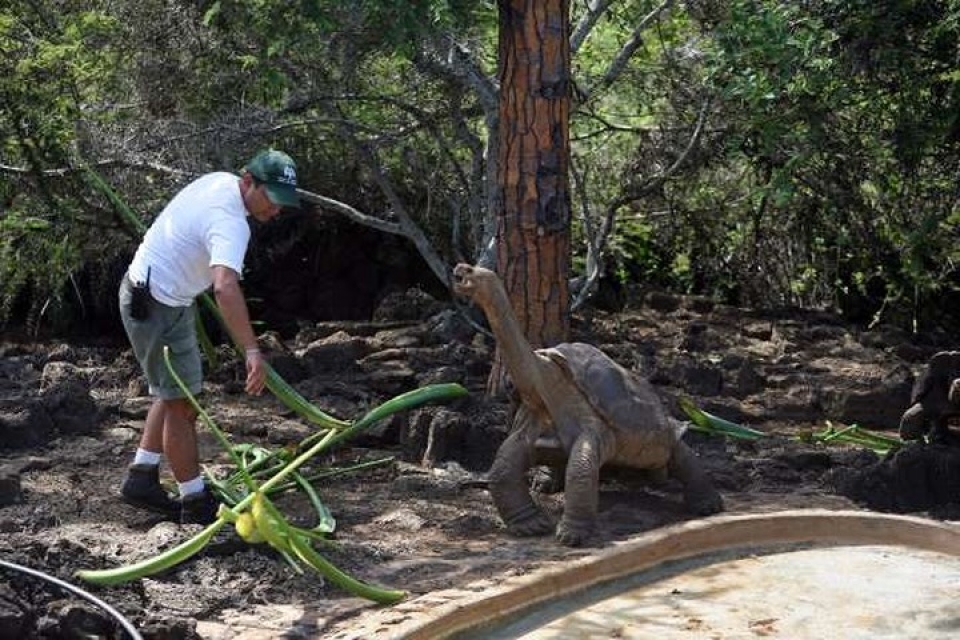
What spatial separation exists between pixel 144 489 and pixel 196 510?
0.86 ft

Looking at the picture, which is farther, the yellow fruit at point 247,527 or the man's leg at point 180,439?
the man's leg at point 180,439

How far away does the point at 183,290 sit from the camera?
6.97 m

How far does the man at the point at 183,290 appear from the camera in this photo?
6.73 meters

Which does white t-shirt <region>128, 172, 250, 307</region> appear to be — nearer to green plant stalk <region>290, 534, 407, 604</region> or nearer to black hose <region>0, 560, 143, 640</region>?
green plant stalk <region>290, 534, 407, 604</region>

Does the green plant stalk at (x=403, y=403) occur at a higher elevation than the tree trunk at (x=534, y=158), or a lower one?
lower

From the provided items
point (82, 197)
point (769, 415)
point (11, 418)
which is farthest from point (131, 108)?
point (769, 415)

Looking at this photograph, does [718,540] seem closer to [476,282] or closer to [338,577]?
[476,282]

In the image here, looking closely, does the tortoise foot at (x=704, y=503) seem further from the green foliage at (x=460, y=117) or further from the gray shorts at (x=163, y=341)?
the green foliage at (x=460, y=117)

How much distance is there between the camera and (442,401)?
8.80 metres

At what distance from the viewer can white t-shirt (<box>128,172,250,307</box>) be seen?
6.62 metres

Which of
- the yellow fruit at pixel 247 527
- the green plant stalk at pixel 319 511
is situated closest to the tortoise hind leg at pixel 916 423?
the green plant stalk at pixel 319 511

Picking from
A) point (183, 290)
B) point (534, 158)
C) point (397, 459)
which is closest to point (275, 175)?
point (183, 290)

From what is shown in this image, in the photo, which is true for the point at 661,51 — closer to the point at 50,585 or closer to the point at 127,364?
the point at 127,364

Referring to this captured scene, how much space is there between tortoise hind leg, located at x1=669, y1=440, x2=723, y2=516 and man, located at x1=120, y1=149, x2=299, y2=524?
211 centimetres
